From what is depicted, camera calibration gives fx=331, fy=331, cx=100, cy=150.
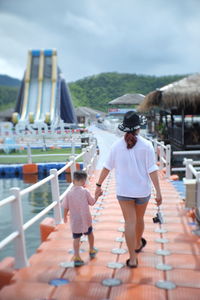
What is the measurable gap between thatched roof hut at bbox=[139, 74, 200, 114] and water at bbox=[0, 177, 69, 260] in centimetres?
466

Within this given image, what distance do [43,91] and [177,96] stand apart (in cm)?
2256

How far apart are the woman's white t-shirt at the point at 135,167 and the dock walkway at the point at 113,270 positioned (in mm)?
780

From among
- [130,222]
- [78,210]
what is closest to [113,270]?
[130,222]

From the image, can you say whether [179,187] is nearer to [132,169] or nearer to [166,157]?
[166,157]

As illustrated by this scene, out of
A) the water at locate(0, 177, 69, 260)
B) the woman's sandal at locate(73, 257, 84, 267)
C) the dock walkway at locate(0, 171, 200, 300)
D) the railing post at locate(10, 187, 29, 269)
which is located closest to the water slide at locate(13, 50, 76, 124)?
the water at locate(0, 177, 69, 260)

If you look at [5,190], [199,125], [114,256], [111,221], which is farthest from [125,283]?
[199,125]

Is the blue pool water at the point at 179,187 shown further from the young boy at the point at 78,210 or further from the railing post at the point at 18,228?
the railing post at the point at 18,228

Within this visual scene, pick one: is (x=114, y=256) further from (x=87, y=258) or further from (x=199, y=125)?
(x=199, y=125)

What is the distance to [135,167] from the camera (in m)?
3.12

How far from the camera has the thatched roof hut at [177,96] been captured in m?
12.4

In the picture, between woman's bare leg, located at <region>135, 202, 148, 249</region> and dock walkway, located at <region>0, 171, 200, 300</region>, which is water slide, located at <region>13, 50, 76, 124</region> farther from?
woman's bare leg, located at <region>135, 202, 148, 249</region>

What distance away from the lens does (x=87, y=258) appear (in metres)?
3.60

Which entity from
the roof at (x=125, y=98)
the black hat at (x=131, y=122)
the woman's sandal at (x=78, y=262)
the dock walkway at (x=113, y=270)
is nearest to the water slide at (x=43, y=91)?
the roof at (x=125, y=98)

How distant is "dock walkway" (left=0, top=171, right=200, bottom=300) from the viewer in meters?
2.77
